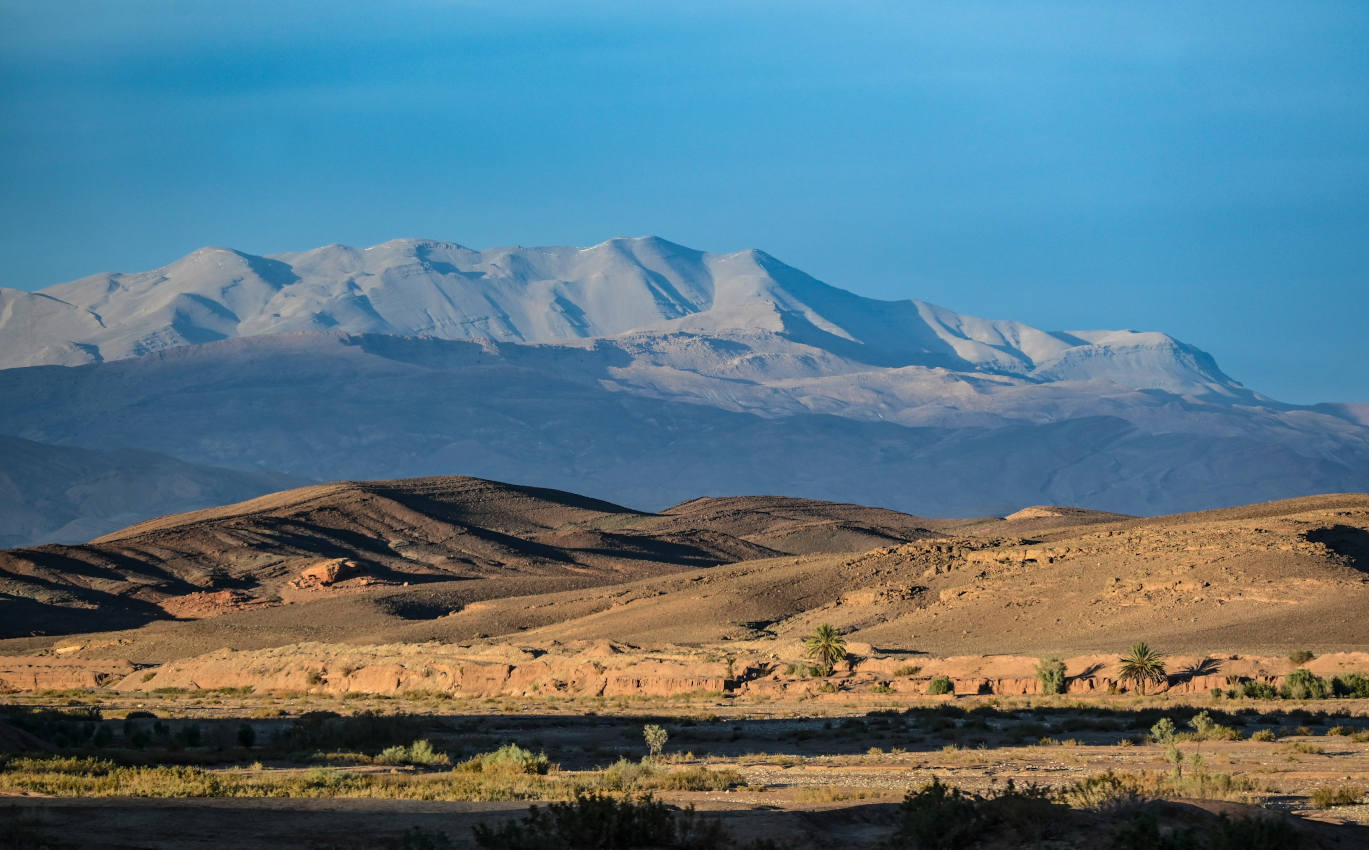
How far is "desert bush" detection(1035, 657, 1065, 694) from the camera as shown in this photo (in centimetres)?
3697

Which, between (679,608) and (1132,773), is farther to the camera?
(679,608)

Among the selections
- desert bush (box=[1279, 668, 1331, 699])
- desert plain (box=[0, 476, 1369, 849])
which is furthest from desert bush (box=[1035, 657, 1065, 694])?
desert bush (box=[1279, 668, 1331, 699])

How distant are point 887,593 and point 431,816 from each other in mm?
43274

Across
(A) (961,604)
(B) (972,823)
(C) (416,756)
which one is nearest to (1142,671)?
(A) (961,604)

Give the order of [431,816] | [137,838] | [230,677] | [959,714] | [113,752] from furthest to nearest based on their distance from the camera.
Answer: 1. [230,677]
2. [959,714]
3. [113,752]
4. [431,816]
5. [137,838]

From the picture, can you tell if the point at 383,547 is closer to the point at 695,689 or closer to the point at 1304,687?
the point at 695,689

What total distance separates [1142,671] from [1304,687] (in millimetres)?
4001

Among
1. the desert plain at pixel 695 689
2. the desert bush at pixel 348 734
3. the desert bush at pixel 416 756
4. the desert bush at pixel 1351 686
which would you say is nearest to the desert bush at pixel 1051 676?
the desert plain at pixel 695 689

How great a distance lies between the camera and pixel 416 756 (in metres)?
23.4

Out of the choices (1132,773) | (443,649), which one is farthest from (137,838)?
(443,649)

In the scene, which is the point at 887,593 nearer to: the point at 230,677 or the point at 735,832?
the point at 230,677

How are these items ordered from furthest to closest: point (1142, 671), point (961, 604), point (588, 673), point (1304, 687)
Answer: point (961, 604), point (588, 673), point (1142, 671), point (1304, 687)

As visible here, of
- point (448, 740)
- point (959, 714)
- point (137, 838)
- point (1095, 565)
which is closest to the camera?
point (137, 838)

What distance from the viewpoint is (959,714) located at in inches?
1244
